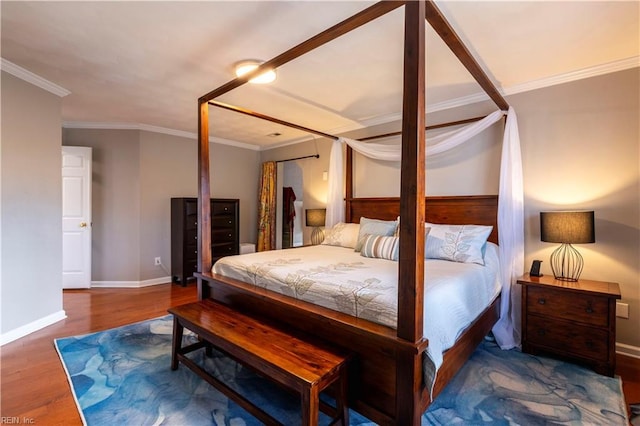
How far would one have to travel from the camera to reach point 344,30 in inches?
57.9

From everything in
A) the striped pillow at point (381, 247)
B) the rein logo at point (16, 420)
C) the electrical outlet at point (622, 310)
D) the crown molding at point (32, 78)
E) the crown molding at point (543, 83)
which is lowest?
the rein logo at point (16, 420)

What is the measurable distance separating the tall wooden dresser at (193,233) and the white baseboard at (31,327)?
5.04ft

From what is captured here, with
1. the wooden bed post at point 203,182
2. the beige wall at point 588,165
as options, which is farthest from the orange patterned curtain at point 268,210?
the beige wall at point 588,165

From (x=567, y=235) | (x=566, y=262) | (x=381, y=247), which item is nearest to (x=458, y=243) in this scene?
(x=381, y=247)

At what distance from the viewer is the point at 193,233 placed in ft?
14.9

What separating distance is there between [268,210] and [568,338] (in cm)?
434

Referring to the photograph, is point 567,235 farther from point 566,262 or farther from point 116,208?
point 116,208

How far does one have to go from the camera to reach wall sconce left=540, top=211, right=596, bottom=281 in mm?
2238

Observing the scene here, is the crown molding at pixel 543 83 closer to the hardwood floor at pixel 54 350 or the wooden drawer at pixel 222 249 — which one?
the wooden drawer at pixel 222 249

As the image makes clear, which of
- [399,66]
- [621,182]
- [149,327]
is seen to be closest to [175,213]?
[149,327]

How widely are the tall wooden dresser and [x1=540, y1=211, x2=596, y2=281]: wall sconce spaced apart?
13.5 ft

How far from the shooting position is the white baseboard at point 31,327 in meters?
2.57

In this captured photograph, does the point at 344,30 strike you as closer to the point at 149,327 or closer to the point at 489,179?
the point at 489,179

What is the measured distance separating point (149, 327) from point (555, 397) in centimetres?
339
